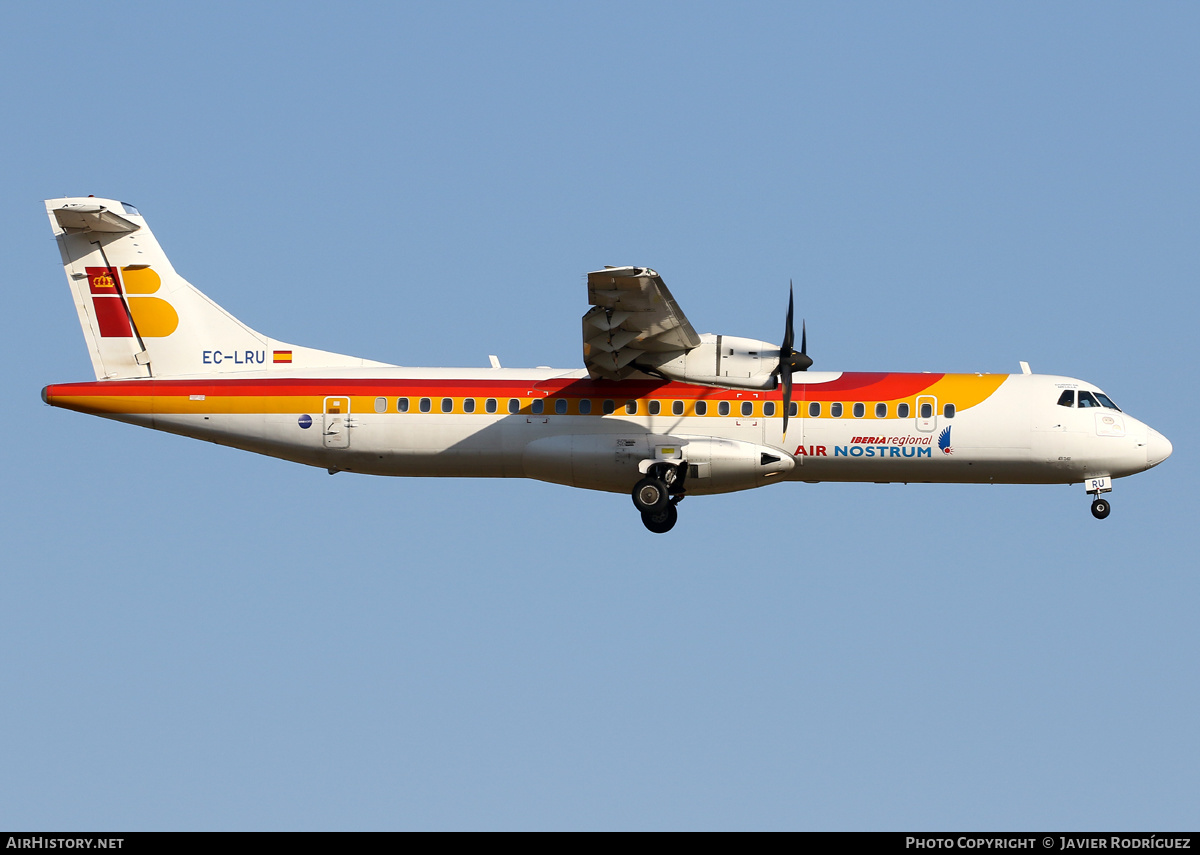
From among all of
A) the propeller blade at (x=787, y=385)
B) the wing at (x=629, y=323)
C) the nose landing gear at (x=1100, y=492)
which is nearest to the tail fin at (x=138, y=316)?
the wing at (x=629, y=323)

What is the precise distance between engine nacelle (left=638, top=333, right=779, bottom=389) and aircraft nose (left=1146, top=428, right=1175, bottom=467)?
8.27 metres

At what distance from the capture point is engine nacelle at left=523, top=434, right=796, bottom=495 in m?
27.7

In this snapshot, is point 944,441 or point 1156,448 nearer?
point 944,441

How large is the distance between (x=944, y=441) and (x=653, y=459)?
595cm

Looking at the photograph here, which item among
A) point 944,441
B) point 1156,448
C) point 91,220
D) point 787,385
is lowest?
point 1156,448

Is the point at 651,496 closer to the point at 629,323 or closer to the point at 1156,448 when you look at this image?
the point at 629,323

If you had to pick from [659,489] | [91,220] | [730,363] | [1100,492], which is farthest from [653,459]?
[91,220]

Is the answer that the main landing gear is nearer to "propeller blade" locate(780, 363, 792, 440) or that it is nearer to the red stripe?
the red stripe

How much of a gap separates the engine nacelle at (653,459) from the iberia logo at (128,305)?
8.56 meters

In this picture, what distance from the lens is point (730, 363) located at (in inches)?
1047

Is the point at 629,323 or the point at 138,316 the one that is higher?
the point at 138,316

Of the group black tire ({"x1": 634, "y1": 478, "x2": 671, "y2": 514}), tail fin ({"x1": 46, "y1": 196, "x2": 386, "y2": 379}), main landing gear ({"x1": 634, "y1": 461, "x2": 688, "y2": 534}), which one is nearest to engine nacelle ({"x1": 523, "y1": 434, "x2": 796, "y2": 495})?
main landing gear ({"x1": 634, "y1": 461, "x2": 688, "y2": 534})
